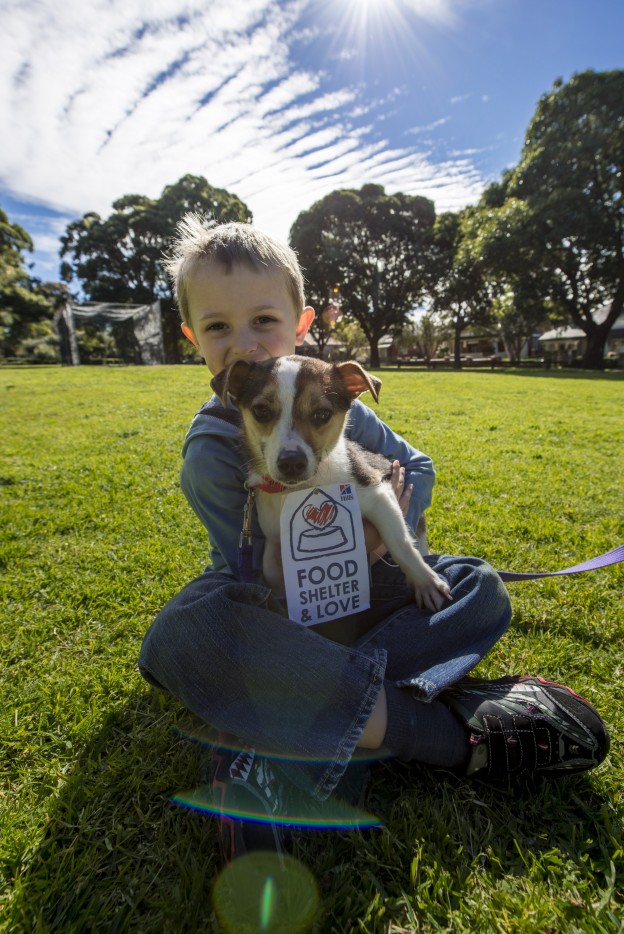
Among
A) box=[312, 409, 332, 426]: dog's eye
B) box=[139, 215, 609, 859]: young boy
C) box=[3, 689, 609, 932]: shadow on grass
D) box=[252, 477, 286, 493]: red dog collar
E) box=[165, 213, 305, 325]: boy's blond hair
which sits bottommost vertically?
box=[3, 689, 609, 932]: shadow on grass

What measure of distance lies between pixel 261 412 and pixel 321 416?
1.03ft

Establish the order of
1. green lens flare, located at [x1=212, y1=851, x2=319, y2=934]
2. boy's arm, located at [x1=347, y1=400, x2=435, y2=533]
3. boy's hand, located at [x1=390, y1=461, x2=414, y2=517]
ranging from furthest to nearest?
boy's arm, located at [x1=347, y1=400, x2=435, y2=533] → boy's hand, located at [x1=390, y1=461, x2=414, y2=517] → green lens flare, located at [x1=212, y1=851, x2=319, y2=934]

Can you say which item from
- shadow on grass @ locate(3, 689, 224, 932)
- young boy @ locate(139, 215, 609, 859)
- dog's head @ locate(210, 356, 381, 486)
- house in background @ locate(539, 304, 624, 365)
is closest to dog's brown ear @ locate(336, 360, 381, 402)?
dog's head @ locate(210, 356, 381, 486)

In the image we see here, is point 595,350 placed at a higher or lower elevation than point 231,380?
higher

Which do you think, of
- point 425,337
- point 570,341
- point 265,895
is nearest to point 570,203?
point 265,895

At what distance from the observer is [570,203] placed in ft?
79.3

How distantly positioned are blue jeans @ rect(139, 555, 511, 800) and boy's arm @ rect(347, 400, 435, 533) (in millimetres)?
1278

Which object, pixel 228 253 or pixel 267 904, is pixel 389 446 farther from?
pixel 267 904

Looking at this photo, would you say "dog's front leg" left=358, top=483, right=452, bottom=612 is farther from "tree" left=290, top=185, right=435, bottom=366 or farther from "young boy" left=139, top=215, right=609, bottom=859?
"tree" left=290, top=185, right=435, bottom=366

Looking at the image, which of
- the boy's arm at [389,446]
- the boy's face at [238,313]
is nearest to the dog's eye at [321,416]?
the boy's face at [238,313]

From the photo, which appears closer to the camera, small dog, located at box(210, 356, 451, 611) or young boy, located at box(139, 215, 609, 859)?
young boy, located at box(139, 215, 609, 859)

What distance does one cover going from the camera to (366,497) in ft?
7.75

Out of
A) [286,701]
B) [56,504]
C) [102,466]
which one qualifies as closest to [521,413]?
[102,466]

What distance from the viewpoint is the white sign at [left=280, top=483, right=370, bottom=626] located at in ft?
6.84
